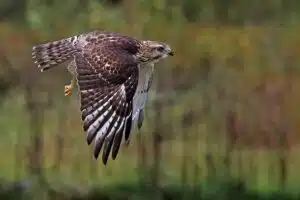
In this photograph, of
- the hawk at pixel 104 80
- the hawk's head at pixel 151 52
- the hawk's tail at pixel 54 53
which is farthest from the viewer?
the hawk's head at pixel 151 52

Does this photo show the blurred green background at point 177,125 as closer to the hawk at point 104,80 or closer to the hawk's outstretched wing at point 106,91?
the hawk at point 104,80

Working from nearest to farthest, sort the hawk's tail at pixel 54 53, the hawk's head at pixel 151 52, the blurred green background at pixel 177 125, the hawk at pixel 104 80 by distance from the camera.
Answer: the hawk at pixel 104 80 < the hawk's tail at pixel 54 53 < the hawk's head at pixel 151 52 < the blurred green background at pixel 177 125

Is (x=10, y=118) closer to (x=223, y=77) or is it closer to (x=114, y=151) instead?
(x=223, y=77)

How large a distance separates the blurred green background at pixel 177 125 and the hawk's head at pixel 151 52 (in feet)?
8.38

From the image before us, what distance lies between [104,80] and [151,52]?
903 millimetres

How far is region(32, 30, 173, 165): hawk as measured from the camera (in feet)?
27.2

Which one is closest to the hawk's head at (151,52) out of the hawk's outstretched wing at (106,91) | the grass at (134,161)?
the hawk's outstretched wing at (106,91)

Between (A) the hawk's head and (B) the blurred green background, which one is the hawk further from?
(B) the blurred green background

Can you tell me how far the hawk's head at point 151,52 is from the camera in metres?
9.32

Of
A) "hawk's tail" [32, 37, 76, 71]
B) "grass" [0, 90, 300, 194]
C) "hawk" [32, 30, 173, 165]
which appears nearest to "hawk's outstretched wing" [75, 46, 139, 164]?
"hawk" [32, 30, 173, 165]

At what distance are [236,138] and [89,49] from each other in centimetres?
405

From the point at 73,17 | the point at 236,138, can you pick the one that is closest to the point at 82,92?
the point at 236,138

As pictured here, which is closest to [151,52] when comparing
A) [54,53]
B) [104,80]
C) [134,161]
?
[54,53]

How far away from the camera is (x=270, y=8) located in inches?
667
